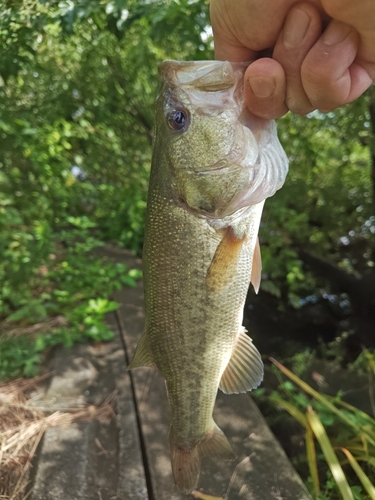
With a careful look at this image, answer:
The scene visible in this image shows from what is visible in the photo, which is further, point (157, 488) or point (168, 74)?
point (157, 488)

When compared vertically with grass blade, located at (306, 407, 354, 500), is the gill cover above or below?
above

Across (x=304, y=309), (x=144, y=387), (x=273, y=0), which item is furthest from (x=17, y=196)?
(x=304, y=309)

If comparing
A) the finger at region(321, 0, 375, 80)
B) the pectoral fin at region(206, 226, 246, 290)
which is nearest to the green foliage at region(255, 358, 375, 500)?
the pectoral fin at region(206, 226, 246, 290)

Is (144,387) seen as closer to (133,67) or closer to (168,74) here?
(168,74)

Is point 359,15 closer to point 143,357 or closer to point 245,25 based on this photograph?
point 245,25

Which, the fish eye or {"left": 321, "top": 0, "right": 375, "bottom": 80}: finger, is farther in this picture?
the fish eye

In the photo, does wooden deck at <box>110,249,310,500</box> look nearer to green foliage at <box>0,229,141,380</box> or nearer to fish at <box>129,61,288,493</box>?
fish at <box>129,61,288,493</box>

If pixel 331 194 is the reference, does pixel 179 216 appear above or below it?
above
